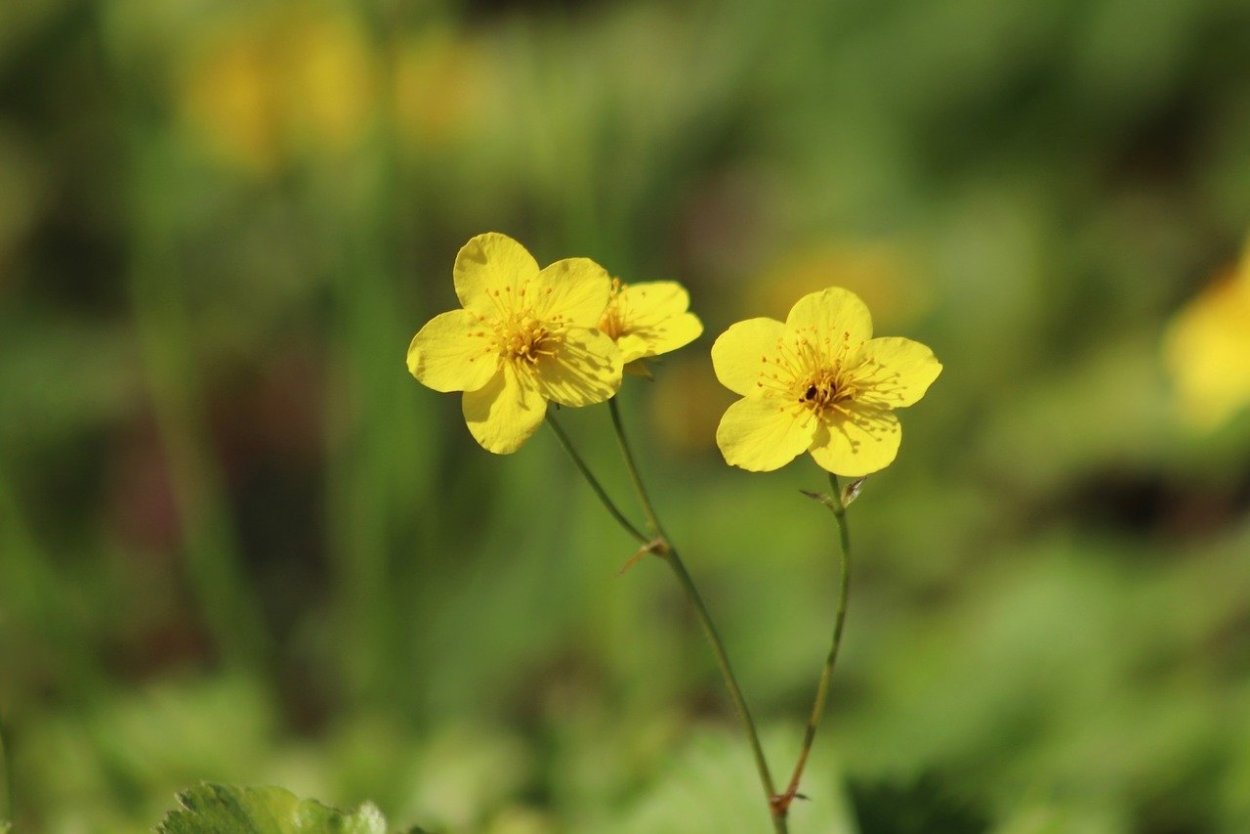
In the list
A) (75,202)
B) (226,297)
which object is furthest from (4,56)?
(226,297)

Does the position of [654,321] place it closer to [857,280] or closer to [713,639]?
[713,639]

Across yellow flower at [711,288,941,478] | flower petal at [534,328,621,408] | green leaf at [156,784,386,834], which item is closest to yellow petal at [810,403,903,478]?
yellow flower at [711,288,941,478]

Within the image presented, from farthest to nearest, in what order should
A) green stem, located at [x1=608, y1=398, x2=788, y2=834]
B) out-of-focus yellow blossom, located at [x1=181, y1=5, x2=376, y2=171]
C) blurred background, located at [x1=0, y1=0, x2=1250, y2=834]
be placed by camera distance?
out-of-focus yellow blossom, located at [x1=181, y1=5, x2=376, y2=171], blurred background, located at [x1=0, y1=0, x2=1250, y2=834], green stem, located at [x1=608, y1=398, x2=788, y2=834]

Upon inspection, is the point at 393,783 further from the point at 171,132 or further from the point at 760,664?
the point at 171,132

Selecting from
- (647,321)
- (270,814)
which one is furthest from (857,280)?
(270,814)

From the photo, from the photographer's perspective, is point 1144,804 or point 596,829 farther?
point 1144,804

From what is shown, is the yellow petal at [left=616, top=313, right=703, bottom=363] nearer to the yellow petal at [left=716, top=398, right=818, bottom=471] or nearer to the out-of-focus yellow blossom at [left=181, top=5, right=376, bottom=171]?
the yellow petal at [left=716, top=398, right=818, bottom=471]
